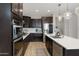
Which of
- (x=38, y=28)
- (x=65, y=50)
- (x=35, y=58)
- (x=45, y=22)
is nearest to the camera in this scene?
(x=35, y=58)

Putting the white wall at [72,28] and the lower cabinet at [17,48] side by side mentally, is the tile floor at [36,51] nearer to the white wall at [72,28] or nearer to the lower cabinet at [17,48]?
the lower cabinet at [17,48]

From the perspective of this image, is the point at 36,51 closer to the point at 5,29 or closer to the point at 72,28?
the point at 72,28

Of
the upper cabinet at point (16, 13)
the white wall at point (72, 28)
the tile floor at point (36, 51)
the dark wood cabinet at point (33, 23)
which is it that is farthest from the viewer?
the dark wood cabinet at point (33, 23)

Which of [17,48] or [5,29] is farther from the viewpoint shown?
[17,48]

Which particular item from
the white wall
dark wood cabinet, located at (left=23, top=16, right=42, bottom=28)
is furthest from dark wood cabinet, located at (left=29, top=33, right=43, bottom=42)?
the white wall

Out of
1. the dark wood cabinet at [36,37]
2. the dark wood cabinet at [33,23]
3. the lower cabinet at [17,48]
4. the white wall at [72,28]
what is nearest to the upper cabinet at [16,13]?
the lower cabinet at [17,48]

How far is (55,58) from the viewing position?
47.1 inches

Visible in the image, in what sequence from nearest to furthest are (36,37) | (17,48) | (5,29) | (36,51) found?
(5,29), (17,48), (36,51), (36,37)

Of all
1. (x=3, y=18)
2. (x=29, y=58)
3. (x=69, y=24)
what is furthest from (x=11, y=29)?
(x=69, y=24)

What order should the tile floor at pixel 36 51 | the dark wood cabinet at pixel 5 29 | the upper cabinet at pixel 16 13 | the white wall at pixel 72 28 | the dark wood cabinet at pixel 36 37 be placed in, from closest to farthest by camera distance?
1. the dark wood cabinet at pixel 5 29
2. the upper cabinet at pixel 16 13
3. the tile floor at pixel 36 51
4. the white wall at pixel 72 28
5. the dark wood cabinet at pixel 36 37

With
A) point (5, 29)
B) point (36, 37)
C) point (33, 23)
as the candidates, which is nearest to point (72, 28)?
point (36, 37)

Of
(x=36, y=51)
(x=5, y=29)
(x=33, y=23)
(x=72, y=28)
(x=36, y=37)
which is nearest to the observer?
(x=5, y=29)

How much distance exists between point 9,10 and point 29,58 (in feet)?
3.76

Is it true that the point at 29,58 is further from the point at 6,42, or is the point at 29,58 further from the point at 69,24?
the point at 69,24
